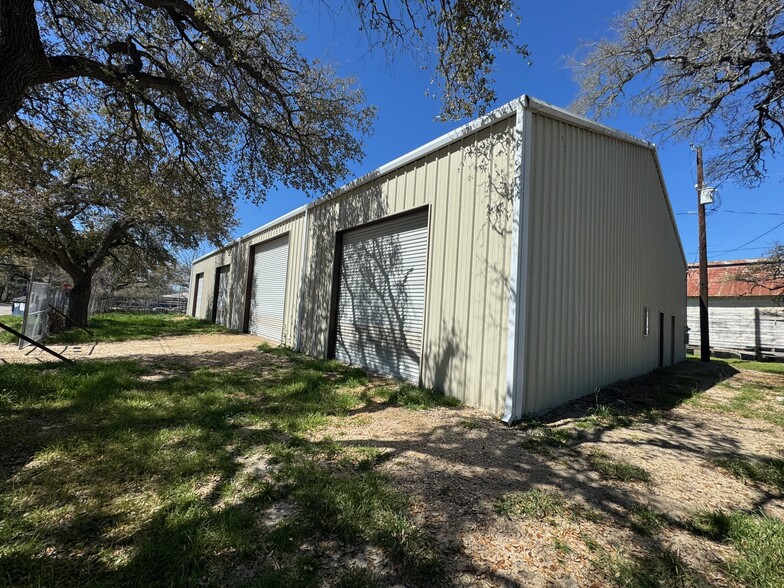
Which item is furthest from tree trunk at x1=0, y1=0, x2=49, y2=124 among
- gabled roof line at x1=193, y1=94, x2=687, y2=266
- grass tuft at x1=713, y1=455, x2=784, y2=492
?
grass tuft at x1=713, y1=455, x2=784, y2=492

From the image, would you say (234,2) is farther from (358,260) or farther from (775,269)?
(775,269)

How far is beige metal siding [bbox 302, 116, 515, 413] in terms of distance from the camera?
16.1 ft

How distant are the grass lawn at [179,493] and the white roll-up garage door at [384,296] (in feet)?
6.06

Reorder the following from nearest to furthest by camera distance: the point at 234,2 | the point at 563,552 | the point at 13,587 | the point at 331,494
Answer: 1. the point at 13,587
2. the point at 563,552
3. the point at 331,494
4. the point at 234,2

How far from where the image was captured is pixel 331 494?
9.03 feet

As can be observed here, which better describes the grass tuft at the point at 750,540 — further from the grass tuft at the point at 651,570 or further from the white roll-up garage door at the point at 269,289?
the white roll-up garage door at the point at 269,289

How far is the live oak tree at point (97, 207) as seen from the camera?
8.61 m

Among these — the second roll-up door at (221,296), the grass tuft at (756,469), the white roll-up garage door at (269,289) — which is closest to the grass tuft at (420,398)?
the grass tuft at (756,469)

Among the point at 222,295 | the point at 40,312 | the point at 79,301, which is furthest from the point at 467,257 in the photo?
the point at 222,295

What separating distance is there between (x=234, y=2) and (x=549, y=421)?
670cm

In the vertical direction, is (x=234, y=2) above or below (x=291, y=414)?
above

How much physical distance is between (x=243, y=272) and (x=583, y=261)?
529 inches

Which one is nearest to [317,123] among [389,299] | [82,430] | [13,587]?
[389,299]

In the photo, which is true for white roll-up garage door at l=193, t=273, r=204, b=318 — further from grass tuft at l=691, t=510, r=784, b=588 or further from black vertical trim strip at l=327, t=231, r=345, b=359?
grass tuft at l=691, t=510, r=784, b=588
